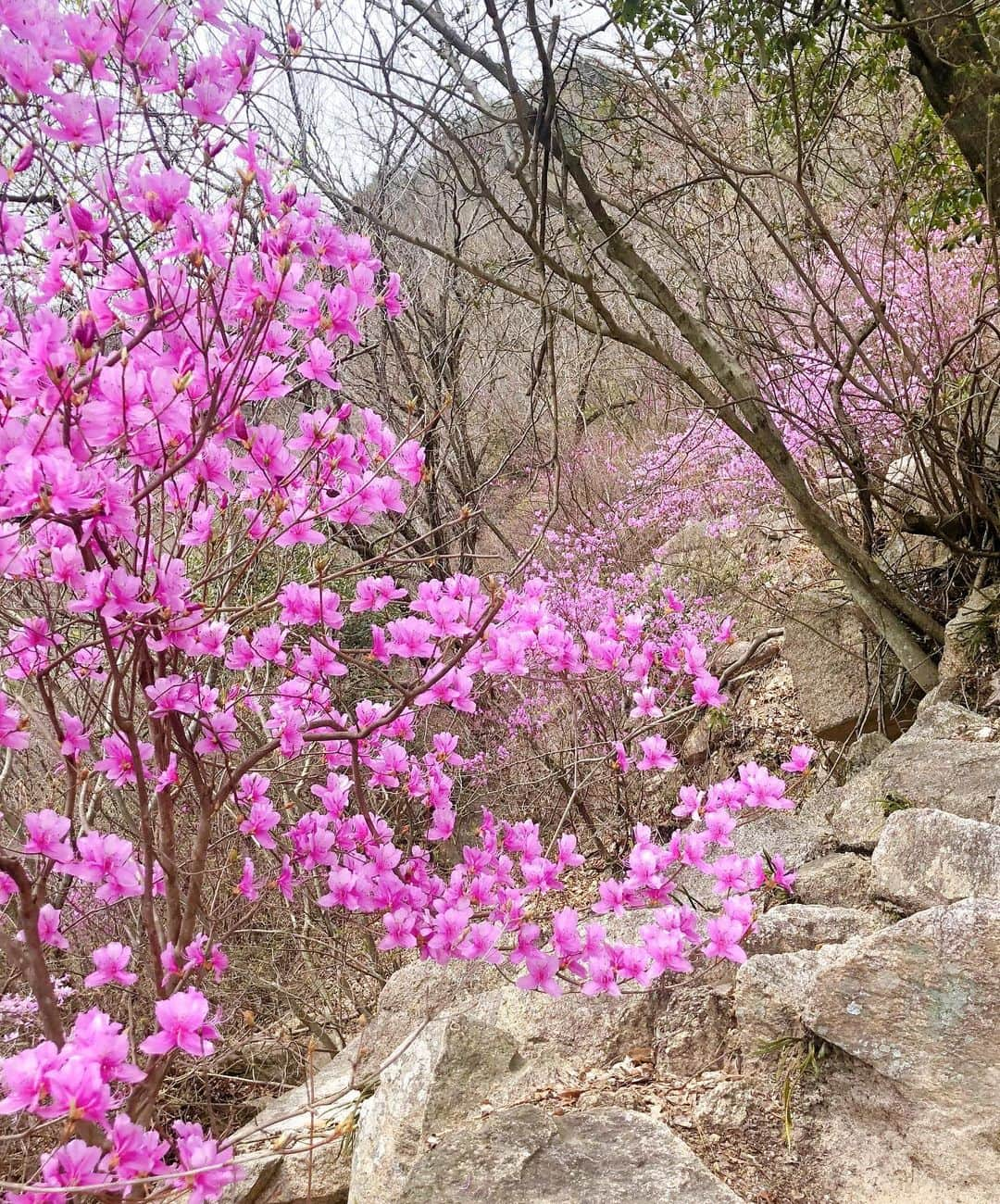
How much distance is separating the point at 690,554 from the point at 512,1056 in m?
6.08

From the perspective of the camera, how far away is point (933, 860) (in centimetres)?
245

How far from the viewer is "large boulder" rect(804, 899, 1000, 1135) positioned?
1817 mm

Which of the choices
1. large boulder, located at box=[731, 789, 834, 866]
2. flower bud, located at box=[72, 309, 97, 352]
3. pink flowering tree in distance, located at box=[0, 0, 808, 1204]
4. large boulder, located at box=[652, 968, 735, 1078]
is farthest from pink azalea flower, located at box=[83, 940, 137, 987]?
large boulder, located at box=[731, 789, 834, 866]

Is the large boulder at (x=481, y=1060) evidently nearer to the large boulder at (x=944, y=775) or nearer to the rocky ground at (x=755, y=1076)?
the rocky ground at (x=755, y=1076)

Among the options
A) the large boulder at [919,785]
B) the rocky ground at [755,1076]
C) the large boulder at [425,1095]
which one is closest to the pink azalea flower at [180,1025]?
the rocky ground at [755,1076]

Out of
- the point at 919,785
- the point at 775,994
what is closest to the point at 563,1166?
the point at 775,994

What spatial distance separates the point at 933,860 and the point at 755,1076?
774 mm

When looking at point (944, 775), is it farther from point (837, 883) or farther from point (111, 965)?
point (111, 965)

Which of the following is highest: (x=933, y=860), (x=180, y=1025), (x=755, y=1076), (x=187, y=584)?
(x=187, y=584)

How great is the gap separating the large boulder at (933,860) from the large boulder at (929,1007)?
39cm

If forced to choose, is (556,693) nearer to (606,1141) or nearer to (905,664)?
(905,664)

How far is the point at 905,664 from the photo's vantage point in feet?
13.8

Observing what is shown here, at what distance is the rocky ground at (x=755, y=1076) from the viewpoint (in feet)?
5.80

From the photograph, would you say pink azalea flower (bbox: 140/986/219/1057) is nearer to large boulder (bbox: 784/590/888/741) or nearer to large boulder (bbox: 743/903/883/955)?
large boulder (bbox: 743/903/883/955)
